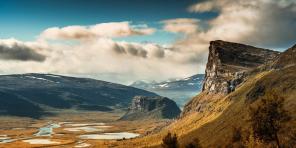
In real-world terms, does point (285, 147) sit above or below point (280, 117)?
below

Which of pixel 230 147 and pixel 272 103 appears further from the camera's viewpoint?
pixel 230 147

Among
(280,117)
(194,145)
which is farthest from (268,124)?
(194,145)

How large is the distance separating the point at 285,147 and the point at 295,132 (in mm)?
4716

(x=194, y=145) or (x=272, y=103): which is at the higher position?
(x=272, y=103)

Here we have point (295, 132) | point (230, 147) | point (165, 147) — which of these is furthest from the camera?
point (230, 147)

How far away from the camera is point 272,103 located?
92812mm

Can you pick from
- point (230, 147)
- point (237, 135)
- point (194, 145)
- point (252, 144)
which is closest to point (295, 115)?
point (237, 135)

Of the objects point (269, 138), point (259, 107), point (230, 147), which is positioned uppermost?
point (259, 107)

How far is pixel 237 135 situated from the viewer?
189 metres

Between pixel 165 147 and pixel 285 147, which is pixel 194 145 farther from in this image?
pixel 285 147

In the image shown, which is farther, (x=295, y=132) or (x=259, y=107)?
(x=295, y=132)

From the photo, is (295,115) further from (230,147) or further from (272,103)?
(272,103)

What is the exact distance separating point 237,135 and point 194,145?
2010 inches

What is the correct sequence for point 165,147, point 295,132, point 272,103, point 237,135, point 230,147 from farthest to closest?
point 237,135 < point 230,147 < point 165,147 < point 295,132 < point 272,103
